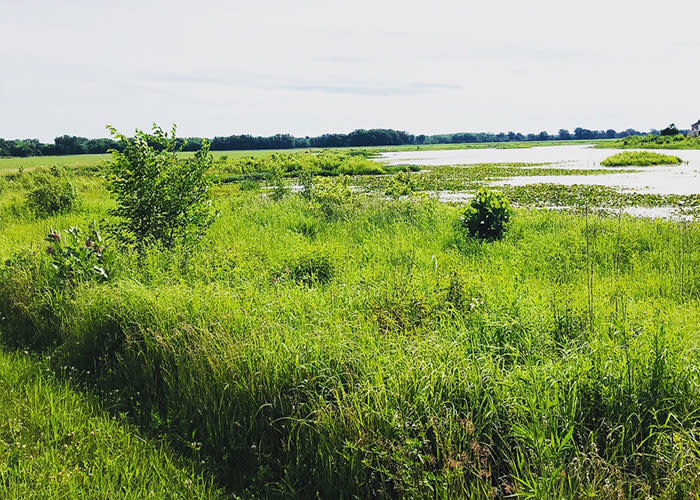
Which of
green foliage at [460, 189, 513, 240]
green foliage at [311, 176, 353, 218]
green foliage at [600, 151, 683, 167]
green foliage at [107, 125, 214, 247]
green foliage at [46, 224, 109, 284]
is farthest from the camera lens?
A: green foliage at [600, 151, 683, 167]

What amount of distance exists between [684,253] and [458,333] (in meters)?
6.05

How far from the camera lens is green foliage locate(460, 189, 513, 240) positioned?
401 inches

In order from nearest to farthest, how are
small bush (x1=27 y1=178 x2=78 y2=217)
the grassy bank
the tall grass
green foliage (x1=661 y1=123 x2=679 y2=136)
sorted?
the tall grass, the grassy bank, small bush (x1=27 y1=178 x2=78 y2=217), green foliage (x1=661 y1=123 x2=679 y2=136)

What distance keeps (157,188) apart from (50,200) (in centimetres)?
1050

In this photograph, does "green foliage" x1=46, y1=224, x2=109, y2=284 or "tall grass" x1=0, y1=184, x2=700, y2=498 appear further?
"green foliage" x1=46, y1=224, x2=109, y2=284

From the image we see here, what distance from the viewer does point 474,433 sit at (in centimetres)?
303

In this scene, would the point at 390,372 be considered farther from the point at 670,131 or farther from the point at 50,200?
the point at 670,131

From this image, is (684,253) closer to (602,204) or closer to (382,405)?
(382,405)

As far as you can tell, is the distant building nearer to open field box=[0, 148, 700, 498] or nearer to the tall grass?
open field box=[0, 148, 700, 498]

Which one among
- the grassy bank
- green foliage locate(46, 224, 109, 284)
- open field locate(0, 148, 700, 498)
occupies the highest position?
green foliage locate(46, 224, 109, 284)

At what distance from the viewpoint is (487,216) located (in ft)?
33.8

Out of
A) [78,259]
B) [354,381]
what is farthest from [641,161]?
[354,381]

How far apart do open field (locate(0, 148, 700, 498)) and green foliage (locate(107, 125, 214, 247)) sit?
127 cm

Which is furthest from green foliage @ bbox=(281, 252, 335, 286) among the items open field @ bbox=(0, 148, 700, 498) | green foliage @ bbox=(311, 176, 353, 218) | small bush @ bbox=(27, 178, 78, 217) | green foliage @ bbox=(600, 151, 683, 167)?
green foliage @ bbox=(600, 151, 683, 167)
